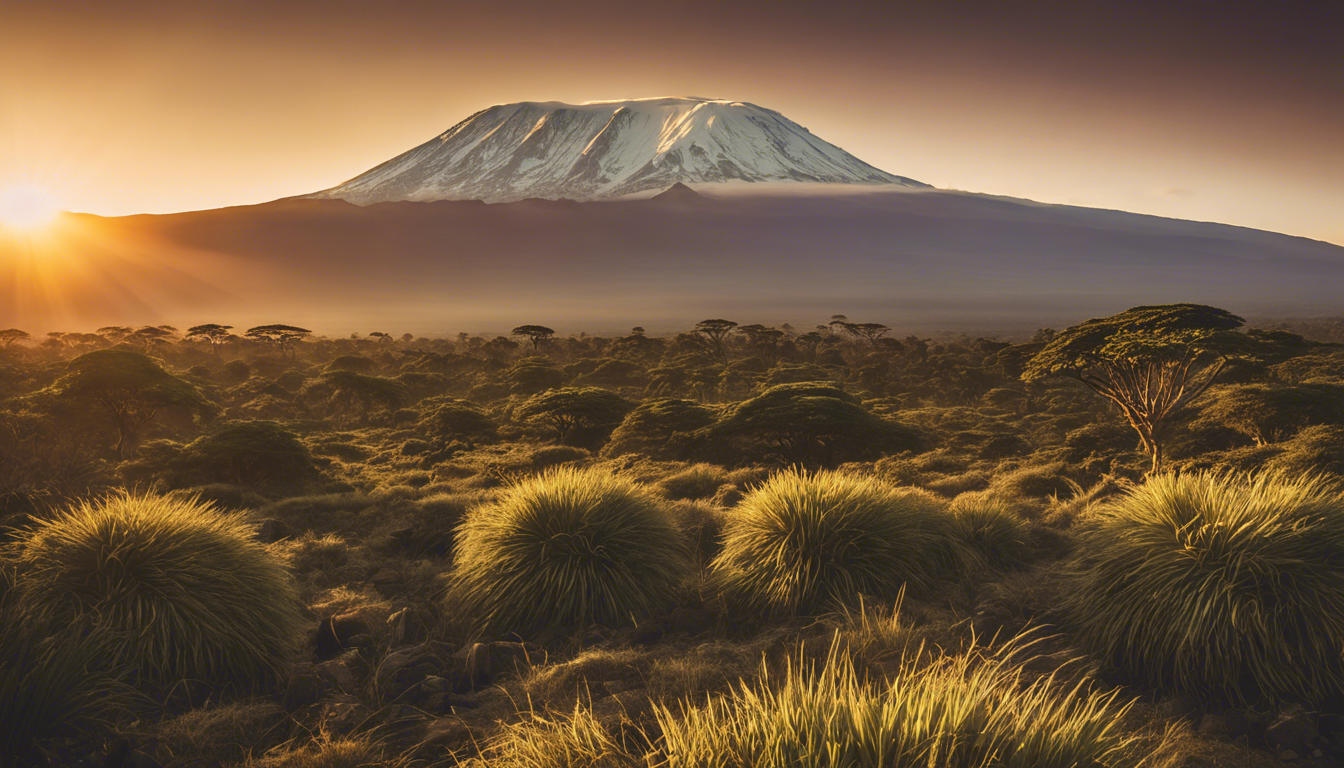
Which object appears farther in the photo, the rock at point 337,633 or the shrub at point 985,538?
the shrub at point 985,538

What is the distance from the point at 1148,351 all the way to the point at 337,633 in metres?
13.9

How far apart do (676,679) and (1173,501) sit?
534cm

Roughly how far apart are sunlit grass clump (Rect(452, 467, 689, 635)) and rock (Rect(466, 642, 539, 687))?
0.51m

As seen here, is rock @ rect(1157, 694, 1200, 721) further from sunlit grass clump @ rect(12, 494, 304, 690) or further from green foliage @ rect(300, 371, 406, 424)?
green foliage @ rect(300, 371, 406, 424)

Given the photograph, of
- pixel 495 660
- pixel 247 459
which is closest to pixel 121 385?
pixel 247 459

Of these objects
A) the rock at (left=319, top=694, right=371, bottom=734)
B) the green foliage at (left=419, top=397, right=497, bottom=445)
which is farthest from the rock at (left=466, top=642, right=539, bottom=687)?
the green foliage at (left=419, top=397, right=497, bottom=445)

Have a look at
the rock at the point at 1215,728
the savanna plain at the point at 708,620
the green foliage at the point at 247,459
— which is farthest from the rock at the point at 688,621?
the green foliage at the point at 247,459

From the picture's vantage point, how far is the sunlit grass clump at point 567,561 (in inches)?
306

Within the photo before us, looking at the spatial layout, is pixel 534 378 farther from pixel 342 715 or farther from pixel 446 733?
pixel 446 733

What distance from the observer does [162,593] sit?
618cm

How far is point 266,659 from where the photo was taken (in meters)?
6.47

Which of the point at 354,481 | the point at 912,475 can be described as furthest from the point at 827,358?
the point at 354,481

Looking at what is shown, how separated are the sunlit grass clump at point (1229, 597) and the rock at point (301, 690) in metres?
7.37

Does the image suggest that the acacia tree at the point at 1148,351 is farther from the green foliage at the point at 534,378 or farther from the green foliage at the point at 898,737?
the green foliage at the point at 534,378
